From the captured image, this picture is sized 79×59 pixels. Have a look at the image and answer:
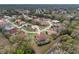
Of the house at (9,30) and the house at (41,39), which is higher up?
the house at (9,30)

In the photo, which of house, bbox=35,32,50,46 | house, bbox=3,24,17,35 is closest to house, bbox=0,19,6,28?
Result: house, bbox=3,24,17,35

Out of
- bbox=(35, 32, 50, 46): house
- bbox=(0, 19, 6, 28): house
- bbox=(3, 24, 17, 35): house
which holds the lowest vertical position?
→ bbox=(35, 32, 50, 46): house

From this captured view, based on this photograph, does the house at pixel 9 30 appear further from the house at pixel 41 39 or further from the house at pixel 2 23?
the house at pixel 41 39

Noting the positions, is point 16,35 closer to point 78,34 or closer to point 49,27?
point 49,27

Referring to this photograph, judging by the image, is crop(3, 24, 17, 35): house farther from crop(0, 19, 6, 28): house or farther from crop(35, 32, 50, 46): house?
crop(35, 32, 50, 46): house

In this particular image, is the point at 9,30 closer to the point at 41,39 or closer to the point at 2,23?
the point at 2,23

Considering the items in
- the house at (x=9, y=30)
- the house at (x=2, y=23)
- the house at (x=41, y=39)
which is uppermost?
the house at (x=2, y=23)

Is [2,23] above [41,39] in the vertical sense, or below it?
above

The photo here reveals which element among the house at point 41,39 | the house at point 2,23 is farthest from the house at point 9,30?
the house at point 41,39

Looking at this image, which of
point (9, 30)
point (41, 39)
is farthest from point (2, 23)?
point (41, 39)
